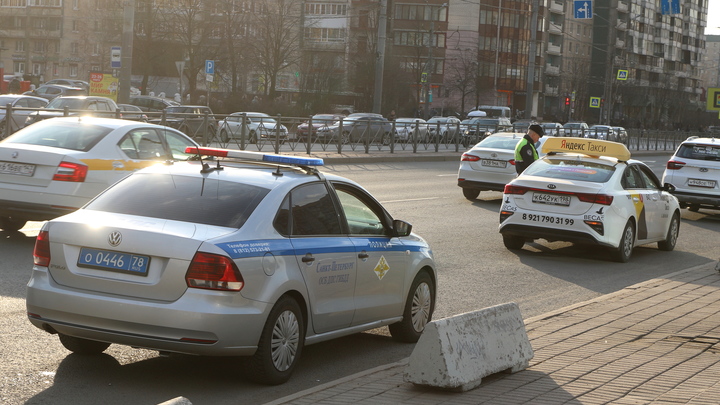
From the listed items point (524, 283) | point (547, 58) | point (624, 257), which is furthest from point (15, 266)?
point (547, 58)

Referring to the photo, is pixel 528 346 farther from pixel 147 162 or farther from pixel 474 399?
pixel 147 162

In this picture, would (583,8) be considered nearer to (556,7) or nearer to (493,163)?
(493,163)

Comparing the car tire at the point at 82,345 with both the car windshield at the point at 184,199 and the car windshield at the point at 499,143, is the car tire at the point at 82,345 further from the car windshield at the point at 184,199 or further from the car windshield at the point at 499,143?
the car windshield at the point at 499,143

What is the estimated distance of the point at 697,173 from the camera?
21531 millimetres

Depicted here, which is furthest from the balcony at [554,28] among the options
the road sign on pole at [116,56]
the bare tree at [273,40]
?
the road sign on pole at [116,56]

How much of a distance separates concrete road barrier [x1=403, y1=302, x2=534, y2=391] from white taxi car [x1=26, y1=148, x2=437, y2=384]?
2.93 feet

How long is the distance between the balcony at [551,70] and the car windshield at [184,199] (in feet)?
377

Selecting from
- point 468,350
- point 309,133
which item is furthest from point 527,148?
point 309,133

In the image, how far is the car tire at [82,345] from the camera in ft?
21.6

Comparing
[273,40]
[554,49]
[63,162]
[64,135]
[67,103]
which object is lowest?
[63,162]

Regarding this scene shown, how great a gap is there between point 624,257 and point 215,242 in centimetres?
902

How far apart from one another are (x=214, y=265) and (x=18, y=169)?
6592 mm

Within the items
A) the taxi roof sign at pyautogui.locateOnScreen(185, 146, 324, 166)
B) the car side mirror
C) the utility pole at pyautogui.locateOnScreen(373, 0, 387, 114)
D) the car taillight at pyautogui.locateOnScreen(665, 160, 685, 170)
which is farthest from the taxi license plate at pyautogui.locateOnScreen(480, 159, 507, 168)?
the utility pole at pyautogui.locateOnScreen(373, 0, 387, 114)

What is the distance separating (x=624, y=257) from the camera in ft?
45.0
